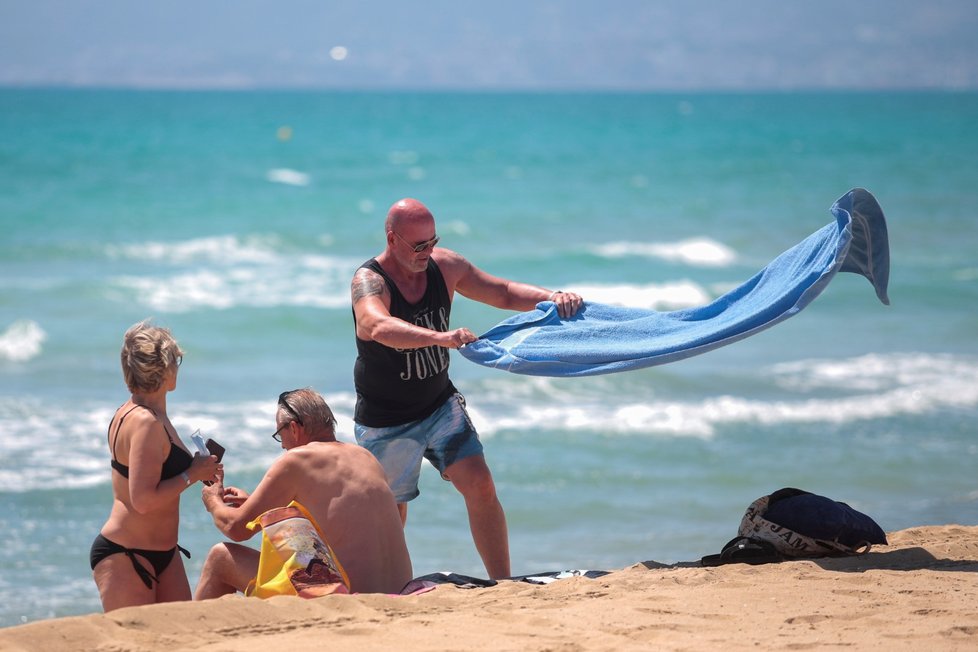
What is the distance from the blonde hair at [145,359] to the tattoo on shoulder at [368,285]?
1.07 meters

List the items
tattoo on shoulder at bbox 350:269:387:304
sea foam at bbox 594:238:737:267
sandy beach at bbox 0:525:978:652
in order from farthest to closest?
sea foam at bbox 594:238:737:267 < tattoo on shoulder at bbox 350:269:387:304 < sandy beach at bbox 0:525:978:652

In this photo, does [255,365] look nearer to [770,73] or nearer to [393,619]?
[393,619]

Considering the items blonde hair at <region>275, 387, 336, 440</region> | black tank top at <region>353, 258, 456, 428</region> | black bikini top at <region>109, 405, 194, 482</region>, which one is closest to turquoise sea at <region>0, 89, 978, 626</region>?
black tank top at <region>353, 258, 456, 428</region>

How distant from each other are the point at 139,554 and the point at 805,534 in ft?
9.38

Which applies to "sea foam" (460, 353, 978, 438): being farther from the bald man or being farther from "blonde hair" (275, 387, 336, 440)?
"blonde hair" (275, 387, 336, 440)

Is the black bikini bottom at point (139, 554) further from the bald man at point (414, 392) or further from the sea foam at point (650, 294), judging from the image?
the sea foam at point (650, 294)

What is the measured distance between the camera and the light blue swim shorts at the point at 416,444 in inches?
209

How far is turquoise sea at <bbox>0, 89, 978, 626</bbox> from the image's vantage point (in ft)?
26.0

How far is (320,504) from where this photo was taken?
4.55 meters

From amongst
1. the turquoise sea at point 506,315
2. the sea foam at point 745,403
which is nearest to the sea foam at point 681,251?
the turquoise sea at point 506,315

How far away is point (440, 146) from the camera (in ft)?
155

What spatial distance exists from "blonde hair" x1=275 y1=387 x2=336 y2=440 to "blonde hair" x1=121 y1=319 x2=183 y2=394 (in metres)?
0.54

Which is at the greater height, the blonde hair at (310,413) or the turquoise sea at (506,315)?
the turquoise sea at (506,315)

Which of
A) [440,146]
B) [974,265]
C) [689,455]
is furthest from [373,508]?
[440,146]
